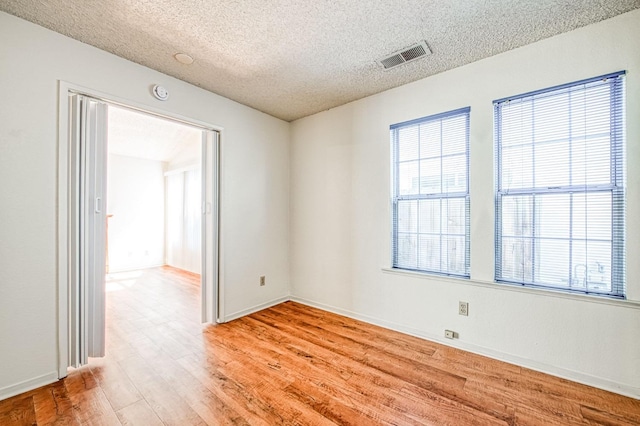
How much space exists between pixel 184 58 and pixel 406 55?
2012 mm

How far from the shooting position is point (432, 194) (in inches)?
111

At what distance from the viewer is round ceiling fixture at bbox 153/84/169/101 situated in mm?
2607

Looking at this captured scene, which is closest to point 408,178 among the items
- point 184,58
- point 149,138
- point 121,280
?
point 184,58

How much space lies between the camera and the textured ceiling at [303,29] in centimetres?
182

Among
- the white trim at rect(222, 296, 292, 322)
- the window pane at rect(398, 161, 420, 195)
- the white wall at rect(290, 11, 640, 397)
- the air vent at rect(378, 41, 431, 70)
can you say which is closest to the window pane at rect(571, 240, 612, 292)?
the white wall at rect(290, 11, 640, 397)

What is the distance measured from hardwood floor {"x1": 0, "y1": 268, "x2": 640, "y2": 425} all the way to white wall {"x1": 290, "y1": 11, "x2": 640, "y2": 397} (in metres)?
0.24

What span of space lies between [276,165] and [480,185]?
8.65 feet

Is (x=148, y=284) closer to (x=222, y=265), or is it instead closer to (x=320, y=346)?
(x=222, y=265)

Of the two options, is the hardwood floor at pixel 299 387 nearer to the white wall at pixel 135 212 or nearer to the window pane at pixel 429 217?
the window pane at pixel 429 217

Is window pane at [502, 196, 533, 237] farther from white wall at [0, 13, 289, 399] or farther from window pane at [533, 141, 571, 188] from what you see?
white wall at [0, 13, 289, 399]

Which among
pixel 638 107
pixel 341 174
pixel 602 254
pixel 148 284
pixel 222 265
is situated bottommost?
pixel 148 284

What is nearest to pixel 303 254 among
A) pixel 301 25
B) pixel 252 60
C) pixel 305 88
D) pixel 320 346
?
pixel 320 346

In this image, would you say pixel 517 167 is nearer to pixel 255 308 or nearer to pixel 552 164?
pixel 552 164

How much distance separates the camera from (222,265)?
320cm
